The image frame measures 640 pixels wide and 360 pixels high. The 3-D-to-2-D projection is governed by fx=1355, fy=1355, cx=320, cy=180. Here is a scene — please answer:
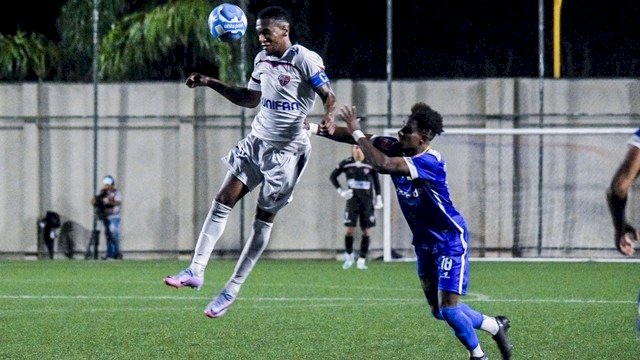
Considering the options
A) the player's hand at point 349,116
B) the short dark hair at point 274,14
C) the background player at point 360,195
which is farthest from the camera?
the background player at point 360,195

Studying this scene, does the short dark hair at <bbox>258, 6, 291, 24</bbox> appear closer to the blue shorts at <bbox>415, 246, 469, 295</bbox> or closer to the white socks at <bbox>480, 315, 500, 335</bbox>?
the blue shorts at <bbox>415, 246, 469, 295</bbox>

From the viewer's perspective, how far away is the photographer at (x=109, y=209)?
2889cm

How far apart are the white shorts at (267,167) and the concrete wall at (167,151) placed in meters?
16.4

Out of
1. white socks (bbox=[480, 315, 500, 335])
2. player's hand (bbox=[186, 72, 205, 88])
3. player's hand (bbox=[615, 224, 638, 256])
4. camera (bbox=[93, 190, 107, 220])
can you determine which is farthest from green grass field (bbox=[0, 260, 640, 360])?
camera (bbox=[93, 190, 107, 220])

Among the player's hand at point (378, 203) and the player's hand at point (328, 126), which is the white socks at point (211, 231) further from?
the player's hand at point (378, 203)

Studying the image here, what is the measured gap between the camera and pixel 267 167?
11.9 metres

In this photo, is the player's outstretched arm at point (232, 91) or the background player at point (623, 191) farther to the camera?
the player's outstretched arm at point (232, 91)

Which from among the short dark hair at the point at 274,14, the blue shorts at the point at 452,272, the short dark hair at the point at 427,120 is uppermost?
the short dark hair at the point at 274,14

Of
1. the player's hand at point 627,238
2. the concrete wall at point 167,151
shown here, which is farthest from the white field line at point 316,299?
the concrete wall at point 167,151

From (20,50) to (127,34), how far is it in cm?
A: 302

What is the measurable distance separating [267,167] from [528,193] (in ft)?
52.2

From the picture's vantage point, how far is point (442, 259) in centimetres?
1077

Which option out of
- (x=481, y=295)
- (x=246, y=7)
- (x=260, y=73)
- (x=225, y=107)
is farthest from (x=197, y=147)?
(x=260, y=73)

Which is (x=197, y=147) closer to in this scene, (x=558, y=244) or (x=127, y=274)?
(x=127, y=274)
